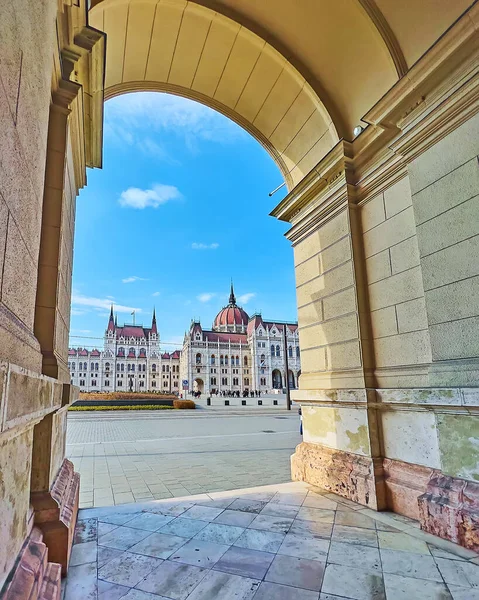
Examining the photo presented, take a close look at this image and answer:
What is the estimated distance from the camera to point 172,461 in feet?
27.2

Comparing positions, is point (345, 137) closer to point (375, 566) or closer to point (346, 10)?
point (346, 10)

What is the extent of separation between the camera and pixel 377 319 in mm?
4746

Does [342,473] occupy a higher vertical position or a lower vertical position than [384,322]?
lower

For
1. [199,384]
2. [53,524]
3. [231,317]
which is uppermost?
[231,317]

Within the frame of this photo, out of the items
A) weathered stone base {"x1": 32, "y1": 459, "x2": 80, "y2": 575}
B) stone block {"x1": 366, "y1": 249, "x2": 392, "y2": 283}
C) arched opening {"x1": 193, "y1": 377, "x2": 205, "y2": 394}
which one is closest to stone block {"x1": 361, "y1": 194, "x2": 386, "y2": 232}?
stone block {"x1": 366, "y1": 249, "x2": 392, "y2": 283}

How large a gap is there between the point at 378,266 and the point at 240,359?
308 ft

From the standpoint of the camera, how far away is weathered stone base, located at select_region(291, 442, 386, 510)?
13.8 feet

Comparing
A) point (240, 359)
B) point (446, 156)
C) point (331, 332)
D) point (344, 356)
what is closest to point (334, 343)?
point (331, 332)

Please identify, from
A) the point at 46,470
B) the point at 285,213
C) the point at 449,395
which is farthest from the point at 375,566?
the point at 285,213

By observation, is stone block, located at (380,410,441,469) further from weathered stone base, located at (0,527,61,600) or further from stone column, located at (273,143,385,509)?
weathered stone base, located at (0,527,61,600)

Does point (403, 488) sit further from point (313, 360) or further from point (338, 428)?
point (313, 360)

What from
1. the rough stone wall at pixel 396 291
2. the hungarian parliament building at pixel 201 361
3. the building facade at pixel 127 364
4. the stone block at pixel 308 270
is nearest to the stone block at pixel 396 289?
the rough stone wall at pixel 396 291

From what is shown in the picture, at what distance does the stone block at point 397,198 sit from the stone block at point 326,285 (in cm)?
87

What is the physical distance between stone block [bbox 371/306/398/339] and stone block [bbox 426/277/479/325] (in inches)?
29.5
